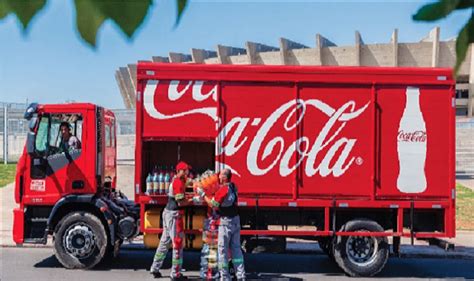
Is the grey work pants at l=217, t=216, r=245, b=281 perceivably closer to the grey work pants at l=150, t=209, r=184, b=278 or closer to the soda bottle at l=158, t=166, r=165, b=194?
the grey work pants at l=150, t=209, r=184, b=278

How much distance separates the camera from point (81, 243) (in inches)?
369

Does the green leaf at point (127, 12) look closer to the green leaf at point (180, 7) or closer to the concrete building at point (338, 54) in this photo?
the green leaf at point (180, 7)

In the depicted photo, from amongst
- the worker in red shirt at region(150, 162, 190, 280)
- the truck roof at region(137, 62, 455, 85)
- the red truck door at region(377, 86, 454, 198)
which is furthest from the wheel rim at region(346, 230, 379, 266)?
the worker in red shirt at region(150, 162, 190, 280)

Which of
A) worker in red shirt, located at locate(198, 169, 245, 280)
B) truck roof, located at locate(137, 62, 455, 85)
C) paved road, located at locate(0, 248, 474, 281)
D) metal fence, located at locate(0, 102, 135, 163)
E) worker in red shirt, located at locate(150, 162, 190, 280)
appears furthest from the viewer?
metal fence, located at locate(0, 102, 135, 163)

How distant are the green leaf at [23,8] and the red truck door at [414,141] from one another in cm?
867

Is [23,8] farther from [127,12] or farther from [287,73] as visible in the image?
[287,73]

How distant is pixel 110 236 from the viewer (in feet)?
30.9

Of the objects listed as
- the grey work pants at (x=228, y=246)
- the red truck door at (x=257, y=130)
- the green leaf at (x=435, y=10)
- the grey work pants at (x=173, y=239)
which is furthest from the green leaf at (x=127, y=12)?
the red truck door at (x=257, y=130)

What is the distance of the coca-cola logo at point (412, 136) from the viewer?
9.23 meters

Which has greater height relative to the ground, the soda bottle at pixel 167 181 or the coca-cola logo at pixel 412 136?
the coca-cola logo at pixel 412 136

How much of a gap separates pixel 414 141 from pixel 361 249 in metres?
1.79

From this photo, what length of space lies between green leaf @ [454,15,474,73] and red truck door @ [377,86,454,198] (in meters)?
8.34

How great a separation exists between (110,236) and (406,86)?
4928 mm

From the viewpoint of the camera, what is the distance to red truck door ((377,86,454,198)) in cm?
922
